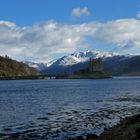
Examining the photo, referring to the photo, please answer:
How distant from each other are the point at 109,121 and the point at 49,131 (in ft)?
36.6

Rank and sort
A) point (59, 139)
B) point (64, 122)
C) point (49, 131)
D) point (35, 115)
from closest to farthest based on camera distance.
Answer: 1. point (59, 139)
2. point (49, 131)
3. point (64, 122)
4. point (35, 115)

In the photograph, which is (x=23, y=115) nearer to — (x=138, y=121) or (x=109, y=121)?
(x=109, y=121)

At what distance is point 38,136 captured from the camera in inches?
1629

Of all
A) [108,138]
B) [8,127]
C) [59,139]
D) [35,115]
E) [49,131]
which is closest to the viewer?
[108,138]

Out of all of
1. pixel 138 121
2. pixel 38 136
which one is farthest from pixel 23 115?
pixel 138 121

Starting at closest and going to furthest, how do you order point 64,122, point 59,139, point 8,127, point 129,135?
point 129,135 < point 59,139 < point 8,127 < point 64,122

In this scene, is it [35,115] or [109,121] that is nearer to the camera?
[109,121]

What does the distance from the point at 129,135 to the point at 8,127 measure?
66.8 feet

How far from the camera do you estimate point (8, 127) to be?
158 ft

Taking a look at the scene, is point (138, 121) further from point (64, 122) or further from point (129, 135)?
point (64, 122)

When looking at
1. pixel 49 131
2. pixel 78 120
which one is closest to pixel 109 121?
pixel 78 120

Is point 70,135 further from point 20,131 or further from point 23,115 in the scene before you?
point 23,115

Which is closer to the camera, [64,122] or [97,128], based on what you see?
[97,128]

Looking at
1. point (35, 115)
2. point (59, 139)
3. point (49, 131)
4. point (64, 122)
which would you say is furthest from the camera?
point (35, 115)
